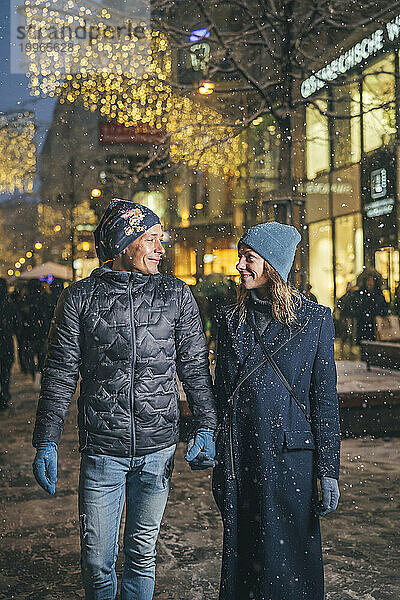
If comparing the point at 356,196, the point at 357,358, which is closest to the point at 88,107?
the point at 357,358

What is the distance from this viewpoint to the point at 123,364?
9.78ft

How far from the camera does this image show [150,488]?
2.99m

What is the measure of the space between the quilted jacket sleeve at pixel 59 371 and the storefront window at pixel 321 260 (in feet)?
46.4

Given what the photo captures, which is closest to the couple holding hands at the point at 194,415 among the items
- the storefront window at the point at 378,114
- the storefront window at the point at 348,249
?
the storefront window at the point at 378,114

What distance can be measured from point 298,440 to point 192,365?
20.2 inches

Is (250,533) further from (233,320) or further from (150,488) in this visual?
(233,320)

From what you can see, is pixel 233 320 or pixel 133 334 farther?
pixel 233 320

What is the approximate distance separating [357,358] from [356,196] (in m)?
5.32

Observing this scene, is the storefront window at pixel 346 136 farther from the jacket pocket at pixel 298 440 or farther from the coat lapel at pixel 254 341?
the jacket pocket at pixel 298 440

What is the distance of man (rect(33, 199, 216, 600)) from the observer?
9.72 feet

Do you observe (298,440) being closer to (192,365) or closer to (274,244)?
(192,365)

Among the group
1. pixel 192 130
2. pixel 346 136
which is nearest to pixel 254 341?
pixel 192 130

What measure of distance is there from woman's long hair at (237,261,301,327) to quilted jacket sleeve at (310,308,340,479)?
141 millimetres

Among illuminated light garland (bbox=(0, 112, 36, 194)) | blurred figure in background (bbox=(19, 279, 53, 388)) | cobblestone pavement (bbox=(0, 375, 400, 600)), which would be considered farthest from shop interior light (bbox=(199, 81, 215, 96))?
cobblestone pavement (bbox=(0, 375, 400, 600))
